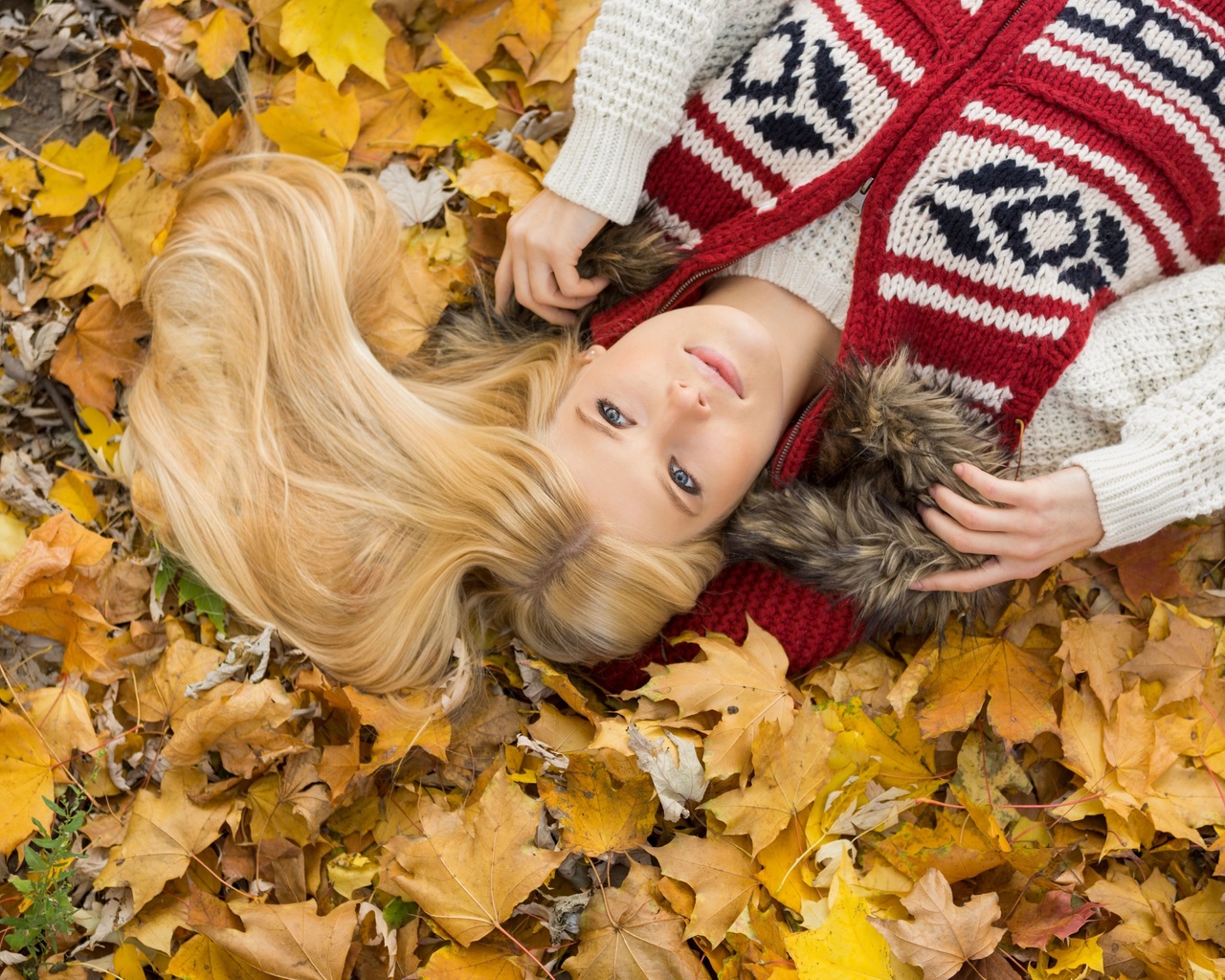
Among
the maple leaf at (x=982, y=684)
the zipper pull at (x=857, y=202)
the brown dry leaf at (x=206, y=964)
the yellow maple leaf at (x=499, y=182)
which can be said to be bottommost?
the brown dry leaf at (x=206, y=964)

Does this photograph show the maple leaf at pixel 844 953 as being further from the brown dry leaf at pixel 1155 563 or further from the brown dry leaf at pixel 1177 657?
the brown dry leaf at pixel 1155 563

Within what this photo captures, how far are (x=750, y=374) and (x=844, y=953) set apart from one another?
1325 mm

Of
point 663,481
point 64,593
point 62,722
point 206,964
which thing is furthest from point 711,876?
point 64,593

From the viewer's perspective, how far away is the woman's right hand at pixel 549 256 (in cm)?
262

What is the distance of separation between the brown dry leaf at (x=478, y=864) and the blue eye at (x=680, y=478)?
82 cm

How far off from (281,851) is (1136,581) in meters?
2.39

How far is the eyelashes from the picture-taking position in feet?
7.95

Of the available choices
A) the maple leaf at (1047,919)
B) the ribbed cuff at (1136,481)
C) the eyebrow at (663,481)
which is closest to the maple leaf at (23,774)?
the eyebrow at (663,481)

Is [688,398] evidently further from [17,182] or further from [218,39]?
[17,182]

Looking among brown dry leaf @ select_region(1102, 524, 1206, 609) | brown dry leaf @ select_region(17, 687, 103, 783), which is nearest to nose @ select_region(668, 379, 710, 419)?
brown dry leaf @ select_region(1102, 524, 1206, 609)

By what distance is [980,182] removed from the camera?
245cm

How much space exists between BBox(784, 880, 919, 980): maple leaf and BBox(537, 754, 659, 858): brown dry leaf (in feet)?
1.37

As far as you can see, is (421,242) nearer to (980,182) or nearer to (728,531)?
(728,531)

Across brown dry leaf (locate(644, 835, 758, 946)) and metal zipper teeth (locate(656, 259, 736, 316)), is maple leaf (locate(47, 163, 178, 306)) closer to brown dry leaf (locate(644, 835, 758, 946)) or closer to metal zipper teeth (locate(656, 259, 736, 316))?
metal zipper teeth (locate(656, 259, 736, 316))
